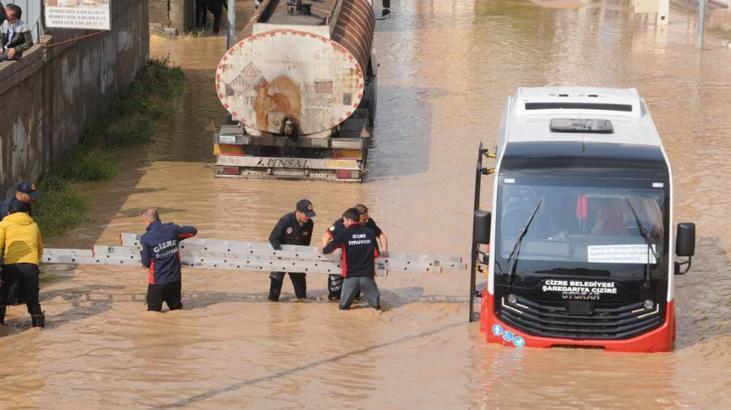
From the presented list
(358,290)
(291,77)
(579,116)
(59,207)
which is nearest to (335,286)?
(358,290)

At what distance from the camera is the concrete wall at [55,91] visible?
66.0ft

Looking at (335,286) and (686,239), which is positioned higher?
(686,239)

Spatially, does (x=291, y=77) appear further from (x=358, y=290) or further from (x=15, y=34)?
(x=358, y=290)

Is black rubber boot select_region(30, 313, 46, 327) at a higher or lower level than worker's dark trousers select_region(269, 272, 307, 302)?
lower

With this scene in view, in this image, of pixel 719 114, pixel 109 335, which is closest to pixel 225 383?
pixel 109 335

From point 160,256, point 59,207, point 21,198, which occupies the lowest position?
point 59,207

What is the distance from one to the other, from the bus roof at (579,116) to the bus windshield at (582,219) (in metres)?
0.80

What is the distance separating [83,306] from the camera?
52.9 ft

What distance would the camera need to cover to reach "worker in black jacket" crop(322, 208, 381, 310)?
15852 millimetres

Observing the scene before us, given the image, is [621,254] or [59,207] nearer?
[621,254]

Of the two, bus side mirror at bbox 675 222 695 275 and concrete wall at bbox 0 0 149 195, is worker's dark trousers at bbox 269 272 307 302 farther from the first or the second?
concrete wall at bbox 0 0 149 195

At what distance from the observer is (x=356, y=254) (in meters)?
15.9

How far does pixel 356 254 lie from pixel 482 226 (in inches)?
85.8

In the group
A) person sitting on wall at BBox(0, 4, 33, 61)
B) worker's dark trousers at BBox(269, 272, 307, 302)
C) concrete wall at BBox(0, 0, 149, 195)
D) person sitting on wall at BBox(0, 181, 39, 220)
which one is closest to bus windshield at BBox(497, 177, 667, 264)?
worker's dark trousers at BBox(269, 272, 307, 302)
